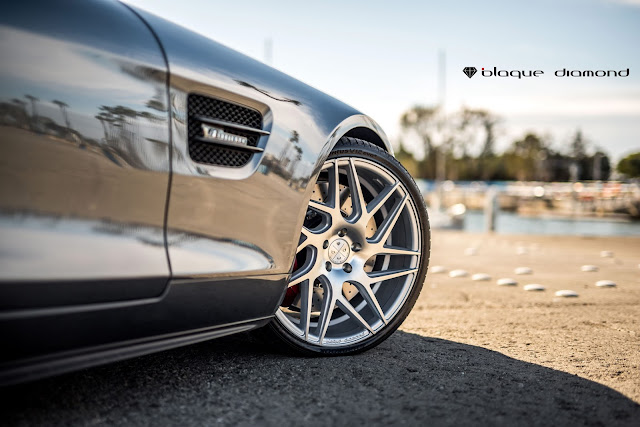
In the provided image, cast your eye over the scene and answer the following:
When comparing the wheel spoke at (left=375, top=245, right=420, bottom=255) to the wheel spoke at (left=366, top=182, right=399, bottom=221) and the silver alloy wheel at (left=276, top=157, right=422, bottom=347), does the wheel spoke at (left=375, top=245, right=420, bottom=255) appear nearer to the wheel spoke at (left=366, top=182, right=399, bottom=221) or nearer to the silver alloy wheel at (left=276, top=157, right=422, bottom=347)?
the silver alloy wheel at (left=276, top=157, right=422, bottom=347)

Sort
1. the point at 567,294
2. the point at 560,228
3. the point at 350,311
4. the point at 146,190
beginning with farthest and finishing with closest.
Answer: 1. the point at 560,228
2. the point at 567,294
3. the point at 350,311
4. the point at 146,190

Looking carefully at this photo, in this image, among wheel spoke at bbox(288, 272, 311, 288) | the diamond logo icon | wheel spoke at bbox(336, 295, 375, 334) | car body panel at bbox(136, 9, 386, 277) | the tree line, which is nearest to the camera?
car body panel at bbox(136, 9, 386, 277)

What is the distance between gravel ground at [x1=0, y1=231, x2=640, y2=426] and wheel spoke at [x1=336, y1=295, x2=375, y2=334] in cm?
15

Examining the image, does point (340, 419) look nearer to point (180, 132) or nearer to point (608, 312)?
point (180, 132)

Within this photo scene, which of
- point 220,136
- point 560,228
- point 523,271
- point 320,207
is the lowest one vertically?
point 560,228

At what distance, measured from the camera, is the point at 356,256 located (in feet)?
6.97

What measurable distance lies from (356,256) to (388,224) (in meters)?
0.21

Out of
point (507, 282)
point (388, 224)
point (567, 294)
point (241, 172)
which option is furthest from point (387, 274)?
point (507, 282)

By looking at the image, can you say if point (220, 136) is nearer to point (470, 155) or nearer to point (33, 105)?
point (33, 105)

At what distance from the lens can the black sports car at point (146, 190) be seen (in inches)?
46.0

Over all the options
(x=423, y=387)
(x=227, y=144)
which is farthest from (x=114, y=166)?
(x=423, y=387)

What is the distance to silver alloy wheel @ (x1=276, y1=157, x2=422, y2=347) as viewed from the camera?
2029 mm

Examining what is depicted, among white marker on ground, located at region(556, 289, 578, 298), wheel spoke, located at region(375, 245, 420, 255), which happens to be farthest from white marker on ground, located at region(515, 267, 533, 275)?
wheel spoke, located at region(375, 245, 420, 255)

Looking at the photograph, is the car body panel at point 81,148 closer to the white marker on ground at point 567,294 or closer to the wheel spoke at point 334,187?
the wheel spoke at point 334,187
